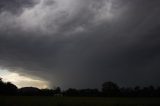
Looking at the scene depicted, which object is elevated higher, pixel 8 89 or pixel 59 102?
pixel 8 89

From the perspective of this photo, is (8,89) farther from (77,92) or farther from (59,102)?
(59,102)

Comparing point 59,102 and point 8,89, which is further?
point 8,89

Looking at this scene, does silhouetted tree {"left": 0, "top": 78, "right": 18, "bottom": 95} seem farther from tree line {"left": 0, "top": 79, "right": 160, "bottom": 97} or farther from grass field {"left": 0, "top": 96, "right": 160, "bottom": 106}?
grass field {"left": 0, "top": 96, "right": 160, "bottom": 106}

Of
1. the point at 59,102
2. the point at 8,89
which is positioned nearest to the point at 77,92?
the point at 8,89

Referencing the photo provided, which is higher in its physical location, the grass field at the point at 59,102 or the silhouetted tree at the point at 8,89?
the silhouetted tree at the point at 8,89

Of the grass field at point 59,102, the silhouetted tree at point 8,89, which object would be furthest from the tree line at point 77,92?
the grass field at point 59,102

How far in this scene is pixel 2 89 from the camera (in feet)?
349

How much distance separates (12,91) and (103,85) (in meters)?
63.9

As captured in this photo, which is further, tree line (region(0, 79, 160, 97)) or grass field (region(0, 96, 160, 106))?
tree line (region(0, 79, 160, 97))

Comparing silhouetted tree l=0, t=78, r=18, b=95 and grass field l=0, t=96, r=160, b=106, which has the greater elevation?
silhouetted tree l=0, t=78, r=18, b=95

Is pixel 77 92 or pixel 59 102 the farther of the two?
pixel 77 92

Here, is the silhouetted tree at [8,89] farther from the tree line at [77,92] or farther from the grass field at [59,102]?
the grass field at [59,102]

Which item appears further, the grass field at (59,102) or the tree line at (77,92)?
the tree line at (77,92)

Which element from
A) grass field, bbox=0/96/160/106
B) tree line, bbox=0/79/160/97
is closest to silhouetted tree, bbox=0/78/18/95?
tree line, bbox=0/79/160/97
